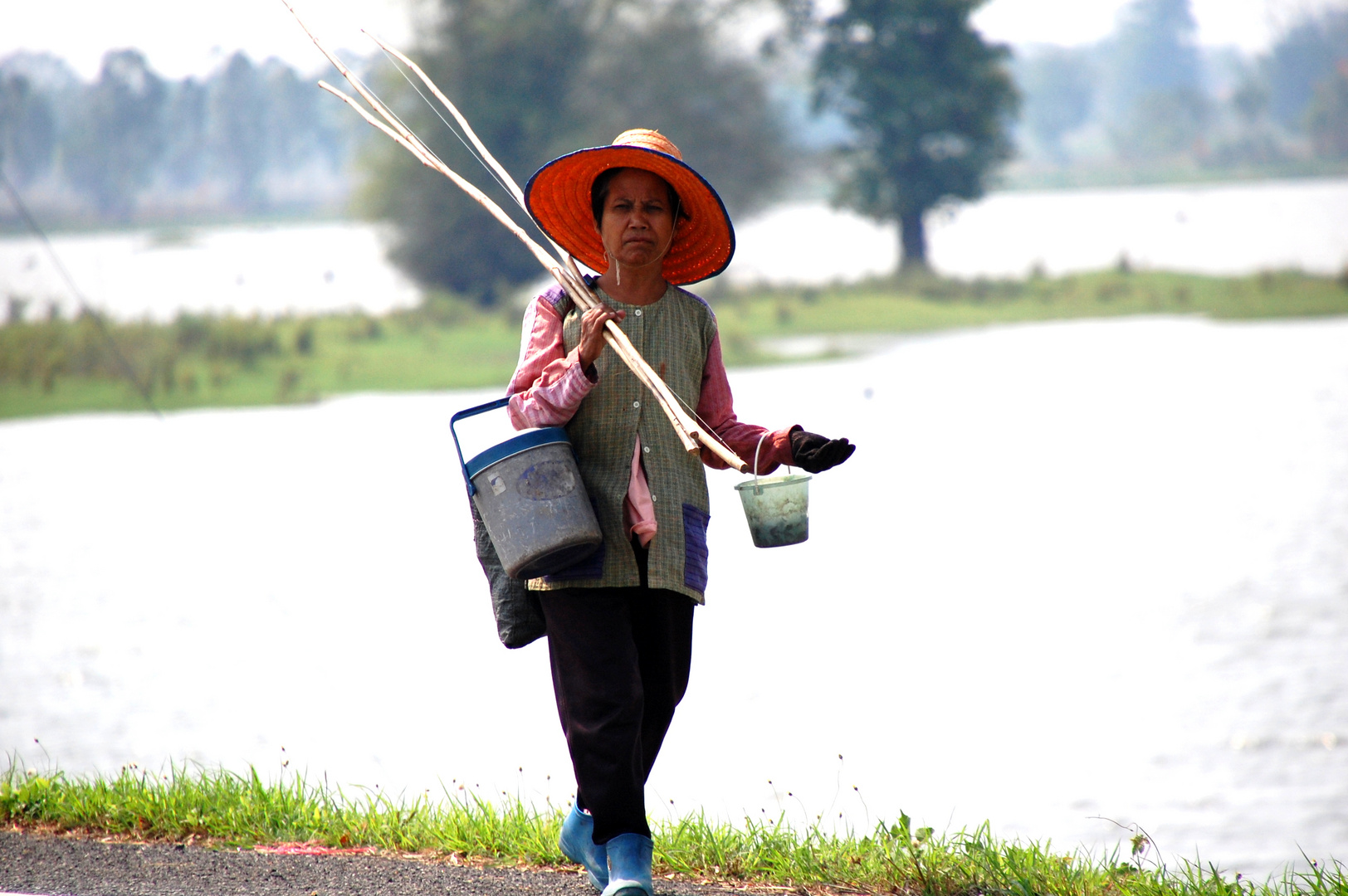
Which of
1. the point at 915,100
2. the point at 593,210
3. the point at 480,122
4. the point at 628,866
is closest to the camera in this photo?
the point at 628,866

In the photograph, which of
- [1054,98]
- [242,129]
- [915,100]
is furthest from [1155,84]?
[242,129]

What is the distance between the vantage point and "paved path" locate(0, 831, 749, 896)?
3346 millimetres

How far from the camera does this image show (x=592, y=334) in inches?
117

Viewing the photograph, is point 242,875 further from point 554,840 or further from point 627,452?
point 627,452

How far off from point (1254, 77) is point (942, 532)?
4984 centimetres

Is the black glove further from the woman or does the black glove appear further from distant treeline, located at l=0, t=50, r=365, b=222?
distant treeline, located at l=0, t=50, r=365, b=222

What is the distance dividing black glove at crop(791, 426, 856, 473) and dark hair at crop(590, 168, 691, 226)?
2.00 ft

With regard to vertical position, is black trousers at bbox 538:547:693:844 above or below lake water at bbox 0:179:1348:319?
below

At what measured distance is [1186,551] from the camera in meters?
17.2

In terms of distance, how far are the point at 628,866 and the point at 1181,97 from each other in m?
62.6

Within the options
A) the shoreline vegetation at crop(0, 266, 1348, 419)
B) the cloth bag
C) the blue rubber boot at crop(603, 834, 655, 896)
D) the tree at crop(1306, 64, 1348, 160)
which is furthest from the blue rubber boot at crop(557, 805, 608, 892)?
the tree at crop(1306, 64, 1348, 160)

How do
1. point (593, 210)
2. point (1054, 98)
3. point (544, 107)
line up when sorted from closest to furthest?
1. point (593, 210)
2. point (544, 107)
3. point (1054, 98)

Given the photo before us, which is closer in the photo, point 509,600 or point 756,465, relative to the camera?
point 756,465

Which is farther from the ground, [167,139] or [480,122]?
[167,139]
